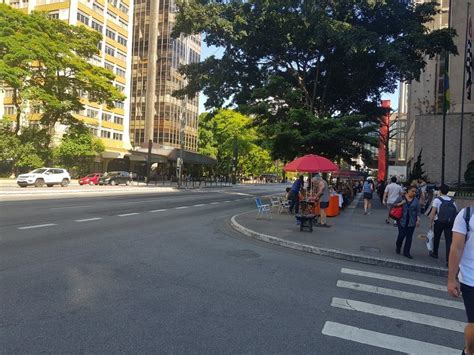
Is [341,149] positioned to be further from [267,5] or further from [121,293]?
[121,293]

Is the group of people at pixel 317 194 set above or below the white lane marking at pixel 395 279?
above

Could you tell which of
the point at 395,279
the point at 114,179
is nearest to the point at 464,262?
the point at 395,279

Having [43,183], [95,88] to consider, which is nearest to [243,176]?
[95,88]

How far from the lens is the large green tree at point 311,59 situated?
21.1m

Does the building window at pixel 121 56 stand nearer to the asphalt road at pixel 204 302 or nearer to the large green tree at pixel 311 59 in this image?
the large green tree at pixel 311 59

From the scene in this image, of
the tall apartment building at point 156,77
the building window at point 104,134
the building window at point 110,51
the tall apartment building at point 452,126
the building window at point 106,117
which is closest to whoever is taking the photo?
the tall apartment building at point 452,126

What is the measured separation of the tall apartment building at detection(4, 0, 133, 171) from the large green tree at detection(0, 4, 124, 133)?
11.5 m

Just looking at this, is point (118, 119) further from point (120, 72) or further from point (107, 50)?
point (107, 50)

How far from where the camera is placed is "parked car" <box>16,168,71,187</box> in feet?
102

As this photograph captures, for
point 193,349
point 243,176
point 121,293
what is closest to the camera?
point 193,349

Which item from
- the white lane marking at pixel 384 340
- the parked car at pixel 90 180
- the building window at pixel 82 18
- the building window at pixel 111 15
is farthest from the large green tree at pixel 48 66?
the white lane marking at pixel 384 340

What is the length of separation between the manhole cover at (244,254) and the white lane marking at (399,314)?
2959 mm

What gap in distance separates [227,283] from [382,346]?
2645mm

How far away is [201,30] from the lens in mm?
22953
